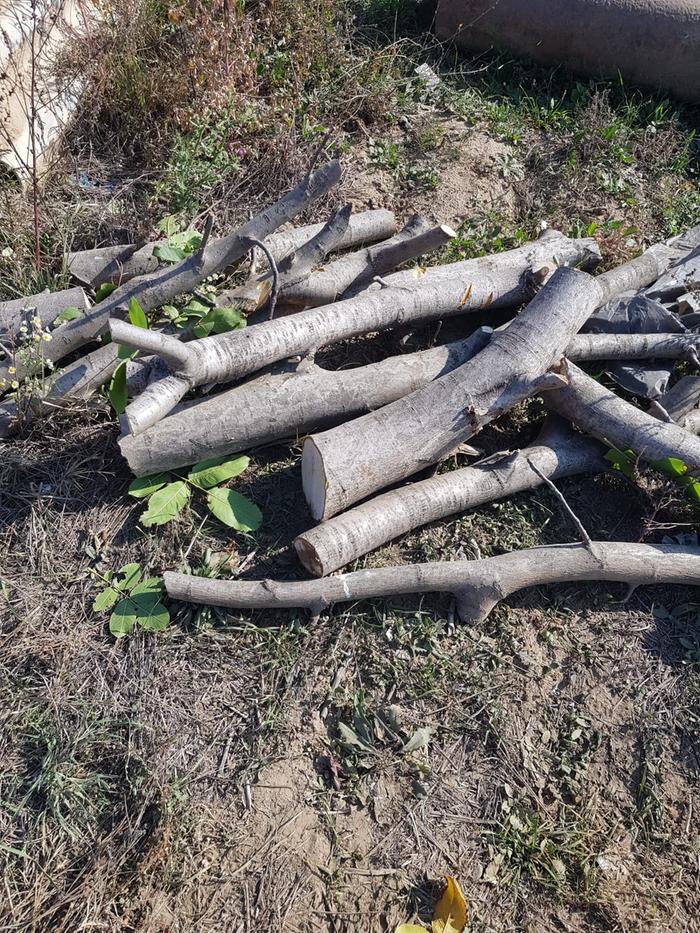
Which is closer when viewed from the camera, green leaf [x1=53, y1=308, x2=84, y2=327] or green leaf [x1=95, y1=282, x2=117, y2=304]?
green leaf [x1=53, y1=308, x2=84, y2=327]

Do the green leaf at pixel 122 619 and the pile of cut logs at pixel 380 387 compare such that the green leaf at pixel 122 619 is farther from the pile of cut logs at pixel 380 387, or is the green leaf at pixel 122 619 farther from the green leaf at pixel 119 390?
the green leaf at pixel 119 390

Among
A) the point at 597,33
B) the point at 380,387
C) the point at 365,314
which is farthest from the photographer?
the point at 597,33

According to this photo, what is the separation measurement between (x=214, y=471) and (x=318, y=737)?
3.68 feet

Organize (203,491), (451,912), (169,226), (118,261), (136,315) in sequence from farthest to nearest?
1. (169,226)
2. (118,261)
3. (203,491)
4. (136,315)
5. (451,912)

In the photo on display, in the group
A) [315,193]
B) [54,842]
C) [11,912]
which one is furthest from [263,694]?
[315,193]

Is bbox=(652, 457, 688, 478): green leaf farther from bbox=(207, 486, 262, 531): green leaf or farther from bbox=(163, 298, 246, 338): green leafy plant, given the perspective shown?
bbox=(163, 298, 246, 338): green leafy plant

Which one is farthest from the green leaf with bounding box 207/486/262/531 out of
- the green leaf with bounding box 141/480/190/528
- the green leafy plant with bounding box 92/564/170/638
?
the green leafy plant with bounding box 92/564/170/638

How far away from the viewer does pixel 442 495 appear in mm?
2938

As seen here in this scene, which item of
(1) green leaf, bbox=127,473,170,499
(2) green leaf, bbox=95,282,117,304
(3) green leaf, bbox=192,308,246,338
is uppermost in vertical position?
(2) green leaf, bbox=95,282,117,304

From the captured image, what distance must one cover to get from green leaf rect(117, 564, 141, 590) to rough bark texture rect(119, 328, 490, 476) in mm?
374

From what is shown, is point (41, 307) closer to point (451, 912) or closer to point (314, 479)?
point (314, 479)

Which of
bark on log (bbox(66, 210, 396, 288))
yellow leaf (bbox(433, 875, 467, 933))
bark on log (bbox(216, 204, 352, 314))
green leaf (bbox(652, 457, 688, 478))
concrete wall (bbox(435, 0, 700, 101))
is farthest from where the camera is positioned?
concrete wall (bbox(435, 0, 700, 101))

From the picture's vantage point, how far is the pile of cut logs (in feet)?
9.04

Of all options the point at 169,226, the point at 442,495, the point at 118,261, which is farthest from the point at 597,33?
the point at 442,495
